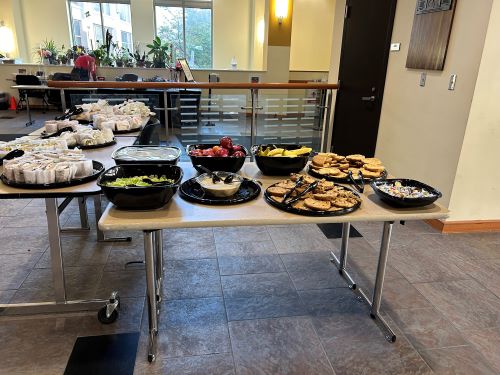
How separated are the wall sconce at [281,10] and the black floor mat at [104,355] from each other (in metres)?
7.44

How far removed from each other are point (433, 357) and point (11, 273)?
2.30 meters

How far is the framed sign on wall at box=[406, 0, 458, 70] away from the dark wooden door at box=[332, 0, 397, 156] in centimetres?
41

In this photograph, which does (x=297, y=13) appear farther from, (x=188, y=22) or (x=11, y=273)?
(x=11, y=273)

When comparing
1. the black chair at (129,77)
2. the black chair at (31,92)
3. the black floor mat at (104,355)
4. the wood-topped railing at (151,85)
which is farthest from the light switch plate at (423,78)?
the black chair at (31,92)

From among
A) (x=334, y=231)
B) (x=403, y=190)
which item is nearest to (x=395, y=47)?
(x=334, y=231)

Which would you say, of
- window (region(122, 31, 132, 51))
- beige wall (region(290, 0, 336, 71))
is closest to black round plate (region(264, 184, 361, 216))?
beige wall (region(290, 0, 336, 71))

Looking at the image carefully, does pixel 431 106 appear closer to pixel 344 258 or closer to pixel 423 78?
pixel 423 78

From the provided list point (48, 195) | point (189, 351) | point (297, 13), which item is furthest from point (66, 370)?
point (297, 13)

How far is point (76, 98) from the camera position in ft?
13.2

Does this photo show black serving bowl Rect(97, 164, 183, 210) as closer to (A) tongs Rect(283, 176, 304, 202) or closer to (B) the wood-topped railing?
(A) tongs Rect(283, 176, 304, 202)

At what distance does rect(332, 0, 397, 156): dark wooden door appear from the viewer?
368cm

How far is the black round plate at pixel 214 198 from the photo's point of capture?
151 cm

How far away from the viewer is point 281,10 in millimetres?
7859

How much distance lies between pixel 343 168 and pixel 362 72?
7.82ft
